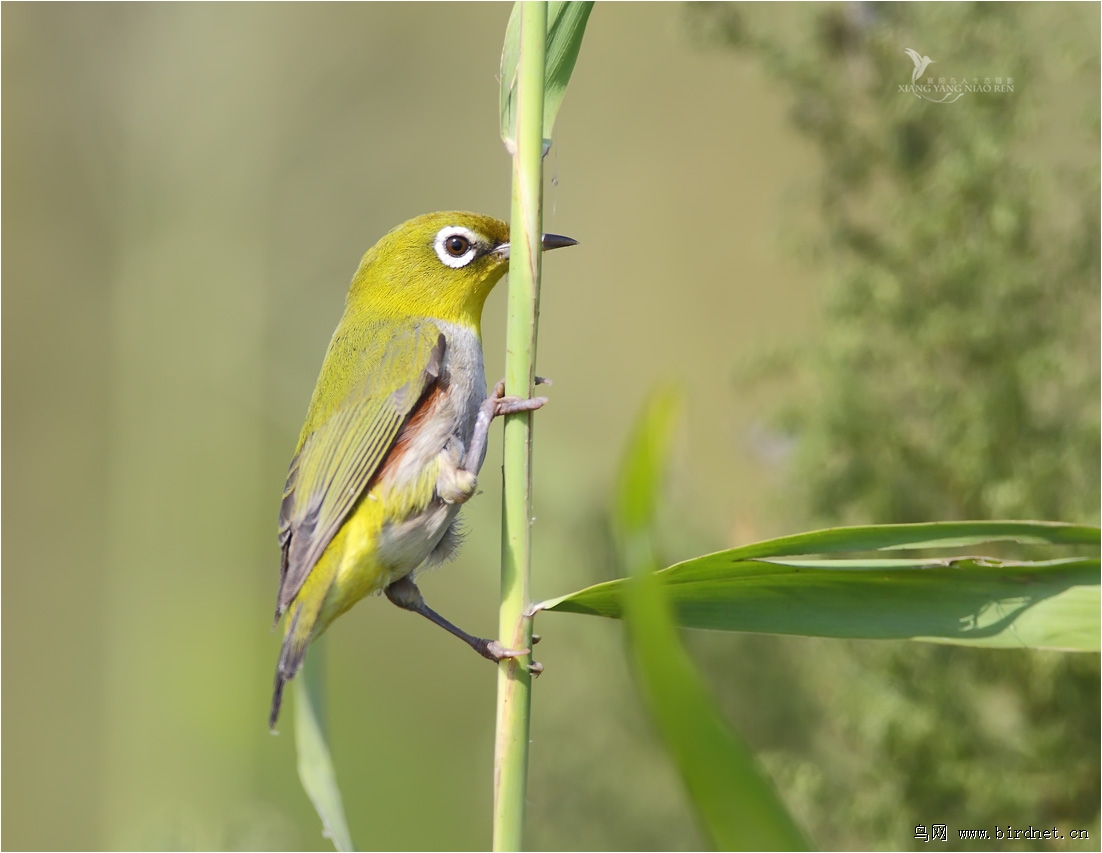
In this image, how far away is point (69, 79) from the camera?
10.3 ft

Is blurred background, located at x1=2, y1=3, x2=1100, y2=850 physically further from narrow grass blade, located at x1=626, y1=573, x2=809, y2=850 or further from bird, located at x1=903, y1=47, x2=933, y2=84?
narrow grass blade, located at x1=626, y1=573, x2=809, y2=850

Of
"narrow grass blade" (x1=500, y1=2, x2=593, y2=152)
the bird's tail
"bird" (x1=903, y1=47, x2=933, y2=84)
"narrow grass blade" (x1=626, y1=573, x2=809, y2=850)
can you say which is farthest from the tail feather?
"bird" (x1=903, y1=47, x2=933, y2=84)

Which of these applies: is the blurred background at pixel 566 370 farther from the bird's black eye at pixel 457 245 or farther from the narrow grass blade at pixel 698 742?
the narrow grass blade at pixel 698 742

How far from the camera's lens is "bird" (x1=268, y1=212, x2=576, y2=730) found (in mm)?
1649

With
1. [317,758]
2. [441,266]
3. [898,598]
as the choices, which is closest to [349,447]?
[441,266]

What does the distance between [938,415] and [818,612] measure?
0.99 meters

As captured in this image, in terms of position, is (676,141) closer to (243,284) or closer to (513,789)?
(243,284)

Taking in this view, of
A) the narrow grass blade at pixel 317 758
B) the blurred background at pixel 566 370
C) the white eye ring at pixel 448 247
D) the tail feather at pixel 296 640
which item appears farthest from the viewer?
the white eye ring at pixel 448 247

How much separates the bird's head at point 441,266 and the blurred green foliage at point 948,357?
0.58 meters

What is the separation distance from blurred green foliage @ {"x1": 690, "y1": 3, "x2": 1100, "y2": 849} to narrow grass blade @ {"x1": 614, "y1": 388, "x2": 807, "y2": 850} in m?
1.23

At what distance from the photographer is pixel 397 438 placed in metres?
1.76

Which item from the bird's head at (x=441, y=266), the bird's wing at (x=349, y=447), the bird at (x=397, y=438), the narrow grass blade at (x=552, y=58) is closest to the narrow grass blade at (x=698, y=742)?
the narrow grass blade at (x=552, y=58)

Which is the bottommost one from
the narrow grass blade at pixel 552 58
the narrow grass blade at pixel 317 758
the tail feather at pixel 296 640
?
the narrow grass blade at pixel 317 758

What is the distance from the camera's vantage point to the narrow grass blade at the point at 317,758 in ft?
3.93
